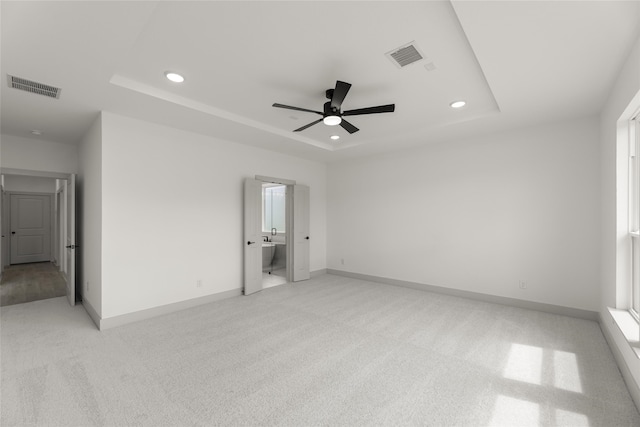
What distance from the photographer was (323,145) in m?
5.41

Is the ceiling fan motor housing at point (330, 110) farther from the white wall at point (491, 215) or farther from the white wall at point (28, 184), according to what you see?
the white wall at point (28, 184)

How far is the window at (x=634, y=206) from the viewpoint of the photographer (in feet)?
8.68

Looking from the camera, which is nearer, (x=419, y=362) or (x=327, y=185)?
(x=419, y=362)

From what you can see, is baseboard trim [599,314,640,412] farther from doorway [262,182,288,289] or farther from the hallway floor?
the hallway floor

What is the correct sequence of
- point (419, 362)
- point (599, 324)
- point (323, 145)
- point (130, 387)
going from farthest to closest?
point (323, 145) < point (599, 324) < point (419, 362) < point (130, 387)

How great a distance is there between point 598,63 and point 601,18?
0.77 m

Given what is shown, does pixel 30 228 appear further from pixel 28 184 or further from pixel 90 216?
pixel 90 216

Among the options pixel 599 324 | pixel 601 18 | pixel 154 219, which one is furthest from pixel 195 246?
pixel 599 324

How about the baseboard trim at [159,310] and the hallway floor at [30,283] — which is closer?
the baseboard trim at [159,310]

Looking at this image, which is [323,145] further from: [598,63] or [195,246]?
[598,63]

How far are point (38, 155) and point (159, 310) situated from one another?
3320 millimetres

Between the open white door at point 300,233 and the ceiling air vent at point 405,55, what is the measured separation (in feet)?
12.5

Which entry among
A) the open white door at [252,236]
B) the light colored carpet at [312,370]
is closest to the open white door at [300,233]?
the open white door at [252,236]

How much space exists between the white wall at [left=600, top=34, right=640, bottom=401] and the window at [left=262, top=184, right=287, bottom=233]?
6900 mm
